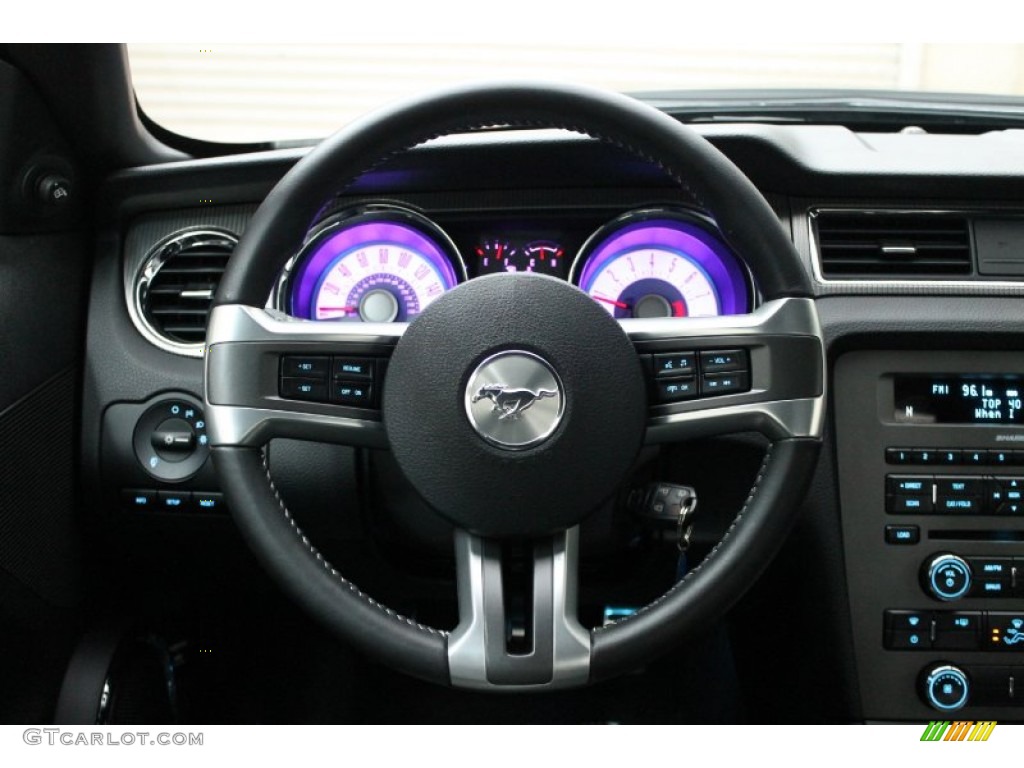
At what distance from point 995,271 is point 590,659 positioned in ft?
2.53

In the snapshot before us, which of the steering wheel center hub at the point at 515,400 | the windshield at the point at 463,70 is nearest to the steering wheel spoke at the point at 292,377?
the steering wheel center hub at the point at 515,400

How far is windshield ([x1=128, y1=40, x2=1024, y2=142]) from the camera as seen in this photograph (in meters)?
1.64

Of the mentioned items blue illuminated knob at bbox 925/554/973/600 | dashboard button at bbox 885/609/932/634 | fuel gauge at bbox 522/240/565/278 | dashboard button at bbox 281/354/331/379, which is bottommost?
dashboard button at bbox 885/609/932/634

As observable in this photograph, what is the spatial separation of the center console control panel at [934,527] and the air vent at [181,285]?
Result: 2.76 ft

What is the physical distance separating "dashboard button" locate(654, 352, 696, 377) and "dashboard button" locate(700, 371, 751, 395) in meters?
0.02

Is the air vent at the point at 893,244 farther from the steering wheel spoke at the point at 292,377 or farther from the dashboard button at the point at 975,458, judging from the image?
the steering wheel spoke at the point at 292,377

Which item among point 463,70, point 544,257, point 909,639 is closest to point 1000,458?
point 909,639

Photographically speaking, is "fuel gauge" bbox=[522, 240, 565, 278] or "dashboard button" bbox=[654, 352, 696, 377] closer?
"dashboard button" bbox=[654, 352, 696, 377]

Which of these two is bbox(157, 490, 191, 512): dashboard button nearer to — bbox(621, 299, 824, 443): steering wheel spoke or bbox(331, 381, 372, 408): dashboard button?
bbox(331, 381, 372, 408): dashboard button

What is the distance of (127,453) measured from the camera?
52.9 inches

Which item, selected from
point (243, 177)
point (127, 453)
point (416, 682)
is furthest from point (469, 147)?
point (416, 682)

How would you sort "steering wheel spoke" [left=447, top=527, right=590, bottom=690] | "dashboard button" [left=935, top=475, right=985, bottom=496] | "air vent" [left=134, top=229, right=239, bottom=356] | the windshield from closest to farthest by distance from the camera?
"steering wheel spoke" [left=447, top=527, right=590, bottom=690], "dashboard button" [left=935, top=475, right=985, bottom=496], "air vent" [left=134, top=229, right=239, bottom=356], the windshield

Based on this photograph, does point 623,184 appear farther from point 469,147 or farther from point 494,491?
point 494,491
